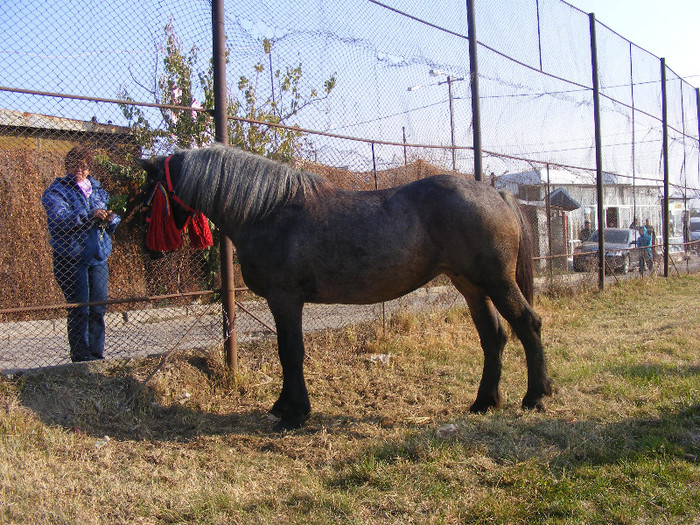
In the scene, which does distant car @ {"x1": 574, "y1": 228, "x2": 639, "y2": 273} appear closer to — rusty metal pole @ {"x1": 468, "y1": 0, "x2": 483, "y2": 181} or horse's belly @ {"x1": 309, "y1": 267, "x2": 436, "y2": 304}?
rusty metal pole @ {"x1": 468, "y1": 0, "x2": 483, "y2": 181}

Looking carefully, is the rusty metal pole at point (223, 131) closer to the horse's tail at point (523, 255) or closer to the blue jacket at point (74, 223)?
the blue jacket at point (74, 223)

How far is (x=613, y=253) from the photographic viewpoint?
14.5m

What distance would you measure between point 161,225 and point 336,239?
1.47 m

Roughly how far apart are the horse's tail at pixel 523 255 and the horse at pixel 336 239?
254 mm

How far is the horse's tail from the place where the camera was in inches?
175

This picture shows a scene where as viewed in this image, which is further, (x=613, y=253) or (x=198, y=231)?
(x=613, y=253)

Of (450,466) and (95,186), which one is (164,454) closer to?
(450,466)

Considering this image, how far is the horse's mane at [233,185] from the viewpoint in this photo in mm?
4047

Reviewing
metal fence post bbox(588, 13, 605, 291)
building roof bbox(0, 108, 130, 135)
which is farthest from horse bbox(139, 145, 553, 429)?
metal fence post bbox(588, 13, 605, 291)

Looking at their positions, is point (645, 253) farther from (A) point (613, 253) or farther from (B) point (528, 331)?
(B) point (528, 331)

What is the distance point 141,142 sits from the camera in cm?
598

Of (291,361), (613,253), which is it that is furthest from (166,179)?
→ (613,253)

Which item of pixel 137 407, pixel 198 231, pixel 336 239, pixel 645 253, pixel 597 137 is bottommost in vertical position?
pixel 137 407

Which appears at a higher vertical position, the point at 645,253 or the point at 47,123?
the point at 47,123
